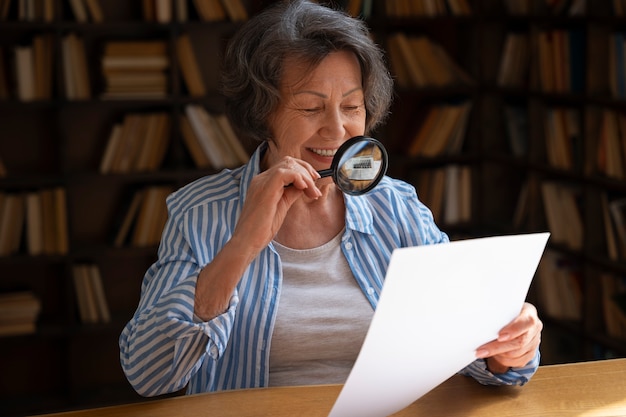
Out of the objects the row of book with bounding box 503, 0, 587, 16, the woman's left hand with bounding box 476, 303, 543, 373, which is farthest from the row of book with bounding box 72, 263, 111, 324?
the woman's left hand with bounding box 476, 303, 543, 373

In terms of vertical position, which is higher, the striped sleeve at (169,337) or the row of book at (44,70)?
the striped sleeve at (169,337)

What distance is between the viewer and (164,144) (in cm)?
408

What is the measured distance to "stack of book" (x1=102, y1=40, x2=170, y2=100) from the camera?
394cm

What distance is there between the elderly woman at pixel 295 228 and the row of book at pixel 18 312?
2.30 metres

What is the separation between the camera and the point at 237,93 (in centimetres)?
194

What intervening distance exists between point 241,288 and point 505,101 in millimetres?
2991

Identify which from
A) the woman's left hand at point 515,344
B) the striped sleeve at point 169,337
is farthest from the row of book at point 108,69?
the woman's left hand at point 515,344

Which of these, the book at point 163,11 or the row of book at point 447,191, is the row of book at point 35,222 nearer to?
the book at point 163,11

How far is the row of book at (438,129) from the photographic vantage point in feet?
14.5

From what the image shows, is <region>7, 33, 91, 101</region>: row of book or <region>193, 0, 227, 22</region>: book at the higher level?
<region>193, 0, 227, 22</region>: book

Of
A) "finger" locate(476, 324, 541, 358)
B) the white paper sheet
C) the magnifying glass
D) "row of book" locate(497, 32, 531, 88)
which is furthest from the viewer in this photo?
"row of book" locate(497, 32, 531, 88)

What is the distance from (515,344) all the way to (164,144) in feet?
9.18

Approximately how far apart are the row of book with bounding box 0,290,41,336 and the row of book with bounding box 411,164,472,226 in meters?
1.89

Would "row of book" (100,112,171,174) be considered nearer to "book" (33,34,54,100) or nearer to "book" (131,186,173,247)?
"book" (131,186,173,247)
